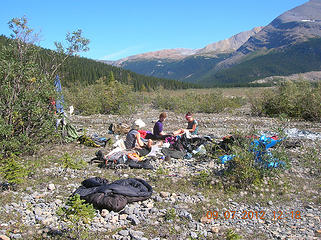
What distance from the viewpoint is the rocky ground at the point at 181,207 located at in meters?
4.87

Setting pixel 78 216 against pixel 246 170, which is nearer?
pixel 78 216

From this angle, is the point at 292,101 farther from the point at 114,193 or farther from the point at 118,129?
the point at 114,193

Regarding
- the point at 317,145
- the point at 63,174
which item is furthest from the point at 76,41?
the point at 317,145

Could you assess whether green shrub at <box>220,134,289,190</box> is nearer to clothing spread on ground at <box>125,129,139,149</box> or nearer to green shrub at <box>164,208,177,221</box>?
green shrub at <box>164,208,177,221</box>

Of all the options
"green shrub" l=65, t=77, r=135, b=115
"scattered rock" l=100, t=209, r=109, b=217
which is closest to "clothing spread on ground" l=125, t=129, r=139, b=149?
"scattered rock" l=100, t=209, r=109, b=217

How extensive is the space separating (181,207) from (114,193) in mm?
1451

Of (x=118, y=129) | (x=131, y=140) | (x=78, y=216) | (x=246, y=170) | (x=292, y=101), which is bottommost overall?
(x=246, y=170)

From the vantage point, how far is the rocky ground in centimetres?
487

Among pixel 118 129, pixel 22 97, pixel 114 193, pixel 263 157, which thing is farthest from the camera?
pixel 118 129

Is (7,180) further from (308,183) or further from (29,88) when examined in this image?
(308,183)

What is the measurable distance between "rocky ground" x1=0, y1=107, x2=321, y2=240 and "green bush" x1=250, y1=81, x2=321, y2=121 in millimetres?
11099

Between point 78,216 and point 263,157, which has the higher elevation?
point 78,216

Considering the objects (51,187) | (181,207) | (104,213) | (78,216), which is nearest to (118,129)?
(51,187)

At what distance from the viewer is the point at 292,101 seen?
63.8 ft
